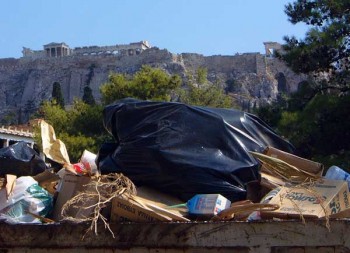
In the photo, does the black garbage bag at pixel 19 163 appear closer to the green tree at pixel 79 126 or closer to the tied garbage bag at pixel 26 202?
the tied garbage bag at pixel 26 202

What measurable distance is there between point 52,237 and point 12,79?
98.8m

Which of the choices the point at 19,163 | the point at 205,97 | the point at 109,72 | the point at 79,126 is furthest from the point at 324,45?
the point at 109,72

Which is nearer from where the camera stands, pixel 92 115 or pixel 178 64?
pixel 92 115

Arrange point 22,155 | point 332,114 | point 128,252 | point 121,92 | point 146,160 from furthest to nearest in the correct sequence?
point 121,92 < point 332,114 < point 22,155 < point 146,160 < point 128,252

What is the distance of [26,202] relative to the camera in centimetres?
385

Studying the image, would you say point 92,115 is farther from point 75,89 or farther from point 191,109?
point 75,89

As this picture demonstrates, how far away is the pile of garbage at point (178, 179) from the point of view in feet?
11.1

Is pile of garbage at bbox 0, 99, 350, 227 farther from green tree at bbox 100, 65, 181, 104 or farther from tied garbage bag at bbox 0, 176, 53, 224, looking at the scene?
green tree at bbox 100, 65, 181, 104

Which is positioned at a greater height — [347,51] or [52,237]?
[347,51]

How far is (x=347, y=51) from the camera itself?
1180cm

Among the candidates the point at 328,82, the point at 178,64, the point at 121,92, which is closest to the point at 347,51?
the point at 328,82

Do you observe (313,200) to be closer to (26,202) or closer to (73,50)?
(26,202)

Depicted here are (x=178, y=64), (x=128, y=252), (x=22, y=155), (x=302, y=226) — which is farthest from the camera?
(x=178, y=64)

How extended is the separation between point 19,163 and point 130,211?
1.78 metres
